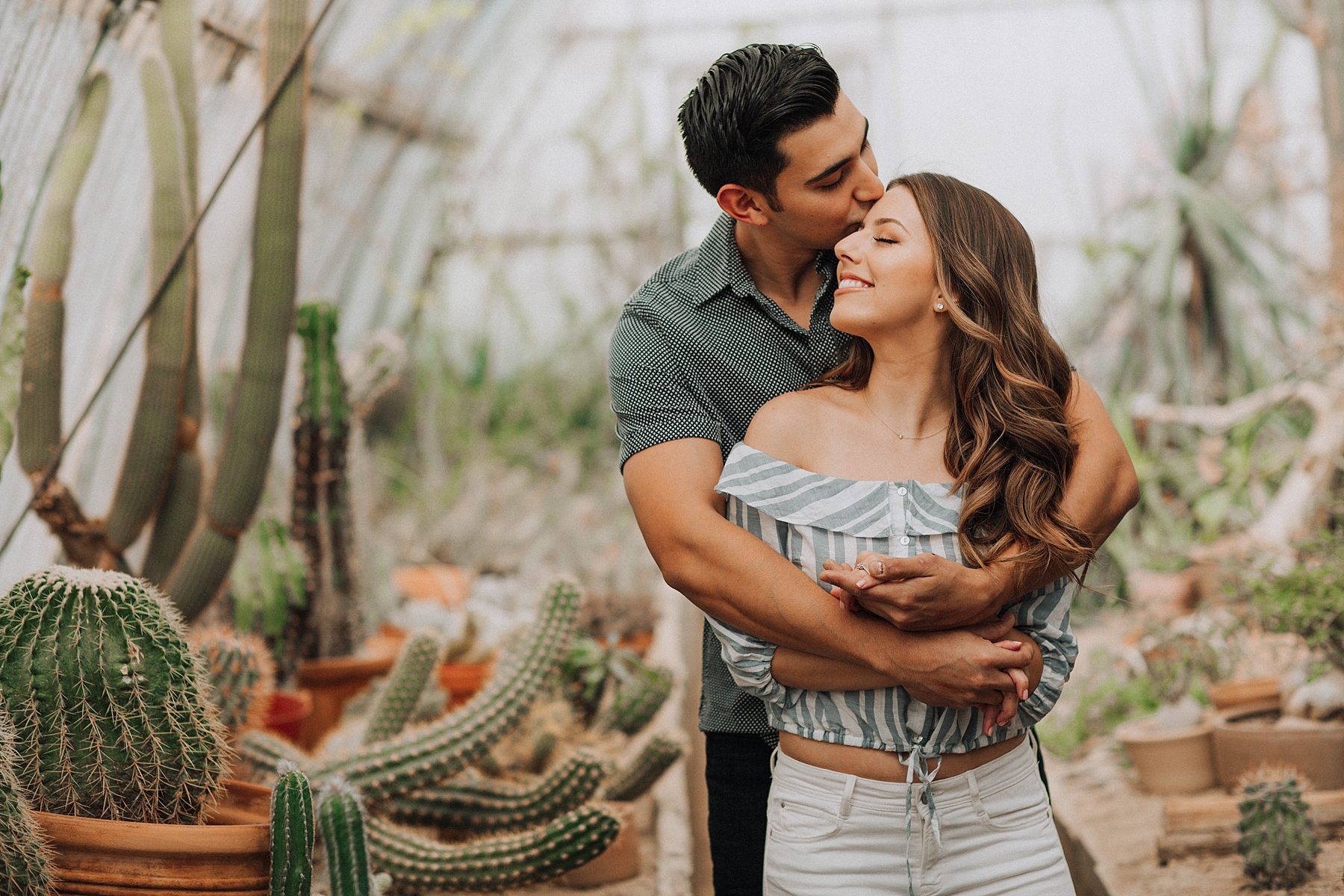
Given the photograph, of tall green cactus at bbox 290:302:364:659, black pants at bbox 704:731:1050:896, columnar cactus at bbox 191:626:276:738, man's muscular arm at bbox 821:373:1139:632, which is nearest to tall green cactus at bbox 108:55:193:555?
columnar cactus at bbox 191:626:276:738

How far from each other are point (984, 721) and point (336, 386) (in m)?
2.85

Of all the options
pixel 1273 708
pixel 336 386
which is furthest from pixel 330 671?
pixel 1273 708

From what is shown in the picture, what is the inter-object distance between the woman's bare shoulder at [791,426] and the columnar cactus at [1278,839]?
5.40ft

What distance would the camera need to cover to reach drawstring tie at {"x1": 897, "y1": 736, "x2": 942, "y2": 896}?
1.37 m

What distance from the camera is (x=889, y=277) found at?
1494 mm

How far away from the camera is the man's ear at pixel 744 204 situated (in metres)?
1.68

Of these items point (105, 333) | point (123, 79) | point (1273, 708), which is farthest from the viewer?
point (1273, 708)

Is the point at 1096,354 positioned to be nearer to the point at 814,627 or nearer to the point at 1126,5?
the point at 1126,5

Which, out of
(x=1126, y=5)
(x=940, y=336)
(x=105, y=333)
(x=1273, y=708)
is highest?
(x=1126, y=5)

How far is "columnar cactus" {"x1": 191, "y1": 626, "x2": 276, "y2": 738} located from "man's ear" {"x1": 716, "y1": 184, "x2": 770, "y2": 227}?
1561 millimetres

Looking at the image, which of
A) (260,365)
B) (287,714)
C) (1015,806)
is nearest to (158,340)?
(260,365)

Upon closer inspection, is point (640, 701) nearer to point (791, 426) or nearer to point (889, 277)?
point (791, 426)

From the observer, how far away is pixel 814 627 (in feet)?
4.43

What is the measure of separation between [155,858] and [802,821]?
2.96ft
